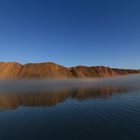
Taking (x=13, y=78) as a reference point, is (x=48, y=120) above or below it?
below

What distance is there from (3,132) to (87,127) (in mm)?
8989

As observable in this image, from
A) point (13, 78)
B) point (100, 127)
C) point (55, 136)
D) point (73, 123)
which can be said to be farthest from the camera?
point (13, 78)

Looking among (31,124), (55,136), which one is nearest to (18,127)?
(31,124)

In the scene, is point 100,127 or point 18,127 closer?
point 100,127

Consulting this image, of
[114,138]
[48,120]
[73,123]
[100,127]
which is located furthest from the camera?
[48,120]

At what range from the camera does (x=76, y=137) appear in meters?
14.4

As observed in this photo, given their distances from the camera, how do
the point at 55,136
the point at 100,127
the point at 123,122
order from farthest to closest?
the point at 123,122 → the point at 100,127 → the point at 55,136

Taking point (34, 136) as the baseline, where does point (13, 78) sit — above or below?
above

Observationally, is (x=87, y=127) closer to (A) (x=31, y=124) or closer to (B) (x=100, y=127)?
(B) (x=100, y=127)

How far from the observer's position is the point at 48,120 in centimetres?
2095

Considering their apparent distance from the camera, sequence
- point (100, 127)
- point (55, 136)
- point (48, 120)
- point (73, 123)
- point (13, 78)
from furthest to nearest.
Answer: point (13, 78) → point (48, 120) → point (73, 123) → point (100, 127) → point (55, 136)

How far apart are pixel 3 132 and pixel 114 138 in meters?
11.4

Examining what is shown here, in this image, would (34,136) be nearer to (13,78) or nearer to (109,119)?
(109,119)

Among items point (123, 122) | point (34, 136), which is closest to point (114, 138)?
point (123, 122)
